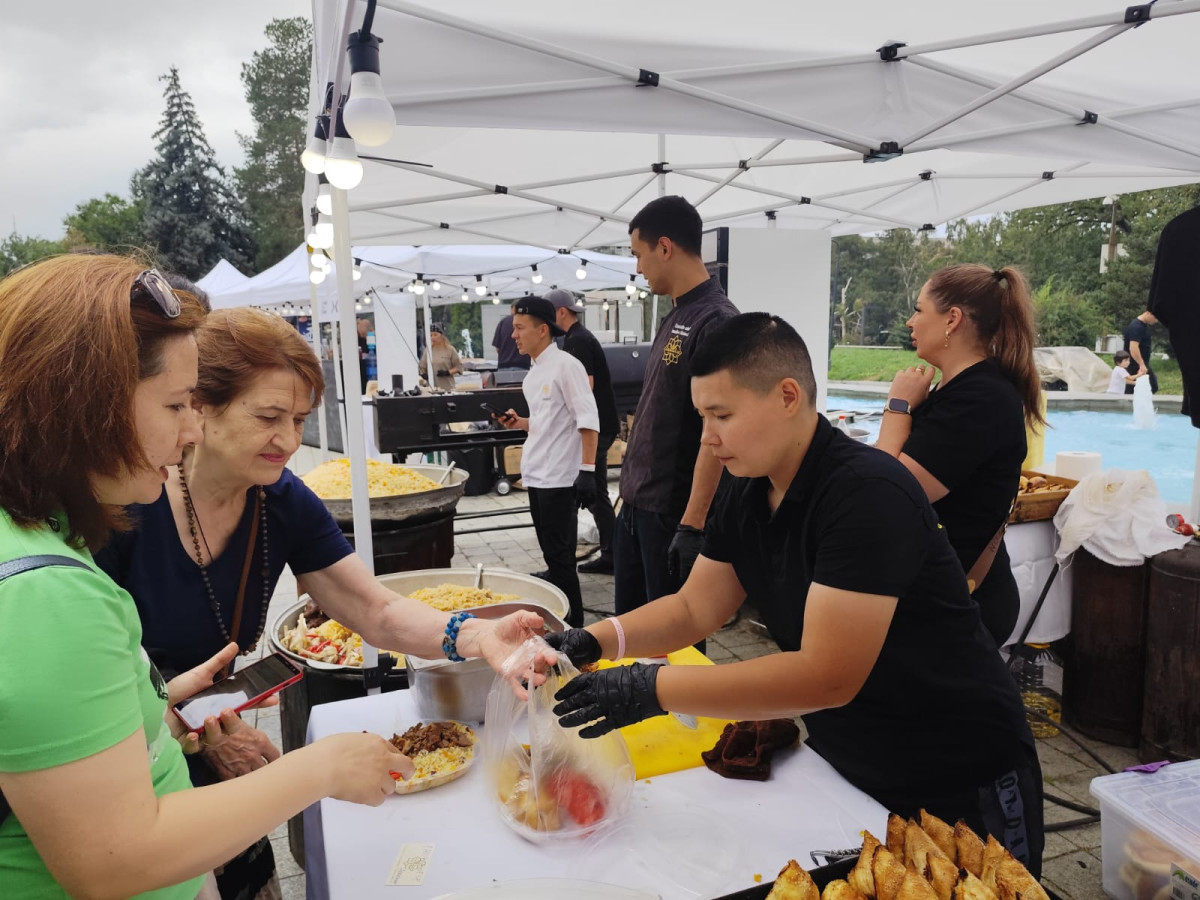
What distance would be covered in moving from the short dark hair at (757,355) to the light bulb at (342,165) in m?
1.51

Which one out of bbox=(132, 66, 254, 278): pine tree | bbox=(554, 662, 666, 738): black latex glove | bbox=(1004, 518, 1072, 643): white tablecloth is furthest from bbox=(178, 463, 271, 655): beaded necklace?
bbox=(132, 66, 254, 278): pine tree

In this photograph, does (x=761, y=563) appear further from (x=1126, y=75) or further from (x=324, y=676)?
(x=1126, y=75)

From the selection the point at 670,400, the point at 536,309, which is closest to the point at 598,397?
the point at 536,309

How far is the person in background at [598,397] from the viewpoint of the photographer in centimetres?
614

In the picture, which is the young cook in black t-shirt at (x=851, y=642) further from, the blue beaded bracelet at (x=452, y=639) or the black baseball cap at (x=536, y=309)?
the black baseball cap at (x=536, y=309)

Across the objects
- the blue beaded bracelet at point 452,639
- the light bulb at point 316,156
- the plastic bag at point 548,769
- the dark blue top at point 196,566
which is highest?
the light bulb at point 316,156

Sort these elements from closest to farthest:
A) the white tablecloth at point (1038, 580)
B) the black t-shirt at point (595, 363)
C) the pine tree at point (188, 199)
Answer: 1. the white tablecloth at point (1038, 580)
2. the black t-shirt at point (595, 363)
3. the pine tree at point (188, 199)

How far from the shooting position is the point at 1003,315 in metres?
2.74

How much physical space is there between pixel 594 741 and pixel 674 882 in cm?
32

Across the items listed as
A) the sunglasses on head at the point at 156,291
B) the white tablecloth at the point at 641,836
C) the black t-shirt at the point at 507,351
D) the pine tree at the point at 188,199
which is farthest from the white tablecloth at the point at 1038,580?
the pine tree at the point at 188,199

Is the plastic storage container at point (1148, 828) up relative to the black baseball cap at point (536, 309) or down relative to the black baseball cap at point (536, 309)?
down

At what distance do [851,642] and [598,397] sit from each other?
5.04m

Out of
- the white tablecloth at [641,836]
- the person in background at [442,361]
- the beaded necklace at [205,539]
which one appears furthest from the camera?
the person in background at [442,361]

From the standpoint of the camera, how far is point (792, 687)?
153 cm
